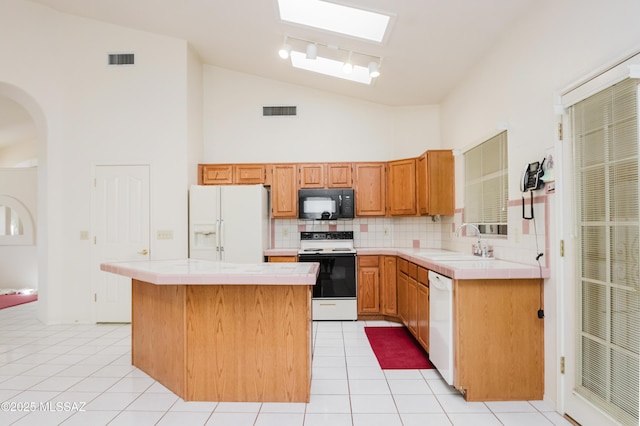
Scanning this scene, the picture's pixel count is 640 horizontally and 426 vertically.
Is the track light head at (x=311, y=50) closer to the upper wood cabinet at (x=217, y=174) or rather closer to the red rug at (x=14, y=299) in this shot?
the upper wood cabinet at (x=217, y=174)

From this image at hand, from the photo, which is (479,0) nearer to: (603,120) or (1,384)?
(603,120)

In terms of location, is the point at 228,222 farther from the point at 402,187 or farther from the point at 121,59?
the point at 121,59

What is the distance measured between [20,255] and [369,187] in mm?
6712

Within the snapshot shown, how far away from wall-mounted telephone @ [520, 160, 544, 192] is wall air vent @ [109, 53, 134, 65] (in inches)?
184

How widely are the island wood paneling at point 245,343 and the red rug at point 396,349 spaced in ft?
3.28

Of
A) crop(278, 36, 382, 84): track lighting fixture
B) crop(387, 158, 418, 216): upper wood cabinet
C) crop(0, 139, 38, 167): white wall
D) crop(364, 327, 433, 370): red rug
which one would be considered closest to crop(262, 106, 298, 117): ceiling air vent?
crop(278, 36, 382, 84): track lighting fixture

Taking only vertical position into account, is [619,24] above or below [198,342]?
above

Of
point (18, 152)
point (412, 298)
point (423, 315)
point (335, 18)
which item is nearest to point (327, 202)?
point (412, 298)

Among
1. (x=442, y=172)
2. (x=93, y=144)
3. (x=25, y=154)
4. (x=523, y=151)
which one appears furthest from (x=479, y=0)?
(x=25, y=154)

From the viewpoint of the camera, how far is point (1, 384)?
264 cm

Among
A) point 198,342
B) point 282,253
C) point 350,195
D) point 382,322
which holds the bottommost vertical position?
point 382,322

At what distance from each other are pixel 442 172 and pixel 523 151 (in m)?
1.55

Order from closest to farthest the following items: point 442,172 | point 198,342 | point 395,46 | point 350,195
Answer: point 198,342, point 395,46, point 442,172, point 350,195

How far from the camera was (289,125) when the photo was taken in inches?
196
